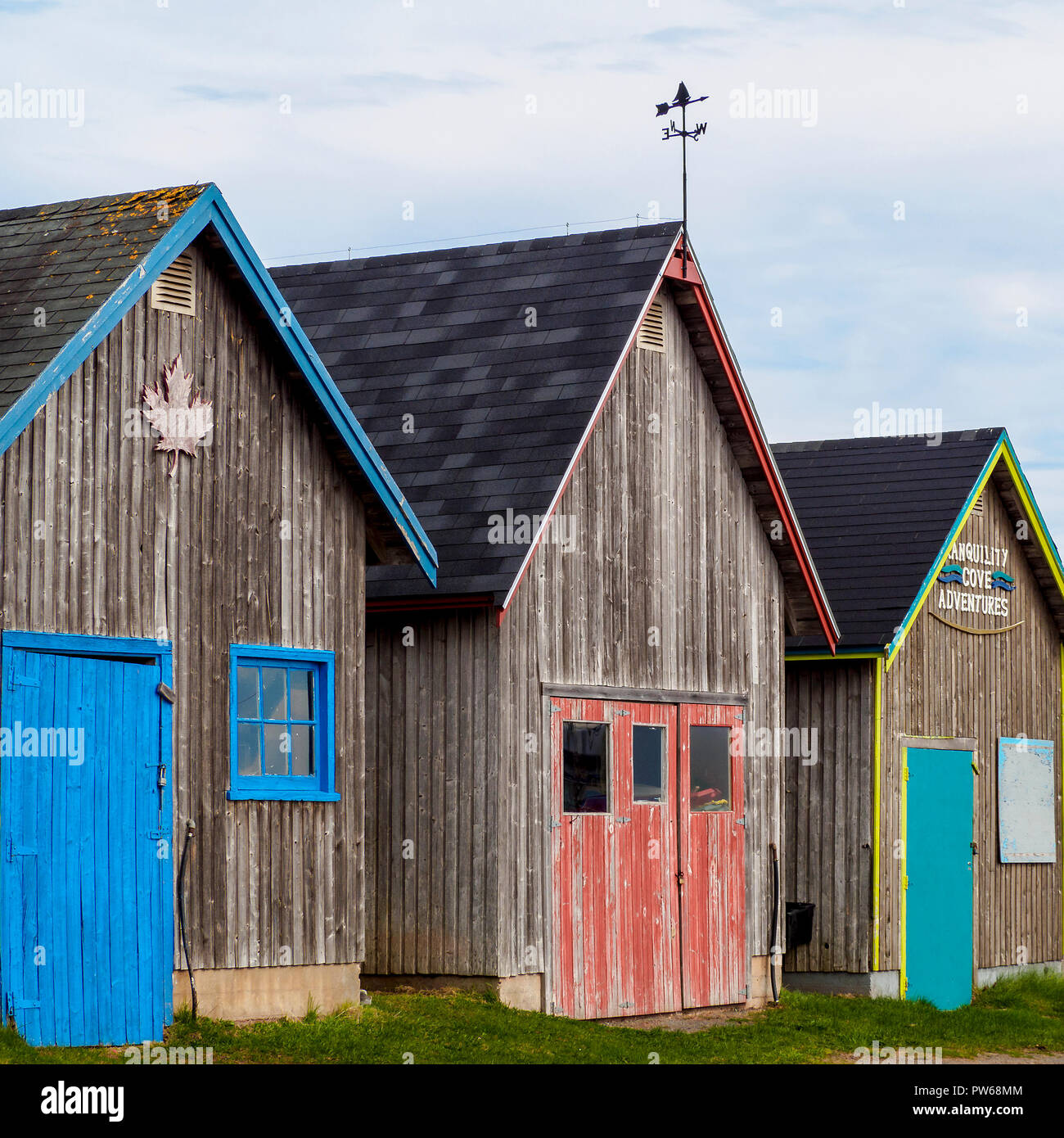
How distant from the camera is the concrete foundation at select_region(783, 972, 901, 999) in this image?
20.6m

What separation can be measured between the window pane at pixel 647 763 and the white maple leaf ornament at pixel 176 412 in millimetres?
5598

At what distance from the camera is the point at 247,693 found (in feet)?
47.1

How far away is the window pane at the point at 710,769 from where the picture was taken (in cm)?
1852

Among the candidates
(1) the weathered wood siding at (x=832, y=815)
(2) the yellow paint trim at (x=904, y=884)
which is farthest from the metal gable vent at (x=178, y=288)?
(2) the yellow paint trim at (x=904, y=884)

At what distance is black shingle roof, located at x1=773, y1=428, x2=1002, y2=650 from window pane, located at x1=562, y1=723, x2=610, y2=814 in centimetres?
440

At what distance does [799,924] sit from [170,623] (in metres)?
9.50

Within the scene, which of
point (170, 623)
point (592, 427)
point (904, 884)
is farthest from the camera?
point (904, 884)

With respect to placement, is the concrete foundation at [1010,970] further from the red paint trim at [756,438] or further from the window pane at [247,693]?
the window pane at [247,693]

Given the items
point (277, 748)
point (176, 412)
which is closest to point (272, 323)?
point (176, 412)

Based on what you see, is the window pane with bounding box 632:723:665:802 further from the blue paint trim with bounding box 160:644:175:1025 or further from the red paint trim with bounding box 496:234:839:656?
the blue paint trim with bounding box 160:644:175:1025

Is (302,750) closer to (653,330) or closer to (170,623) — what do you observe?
(170,623)

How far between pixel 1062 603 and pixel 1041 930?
4.23 meters

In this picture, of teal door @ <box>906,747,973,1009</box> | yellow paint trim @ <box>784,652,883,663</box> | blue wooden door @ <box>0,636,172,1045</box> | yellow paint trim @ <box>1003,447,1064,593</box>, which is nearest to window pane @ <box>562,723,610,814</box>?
yellow paint trim @ <box>784,652,883,663</box>

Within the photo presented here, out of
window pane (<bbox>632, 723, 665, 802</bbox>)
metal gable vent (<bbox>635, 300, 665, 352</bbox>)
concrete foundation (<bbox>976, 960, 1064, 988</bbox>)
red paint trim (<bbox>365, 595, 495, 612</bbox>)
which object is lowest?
concrete foundation (<bbox>976, 960, 1064, 988</bbox>)
